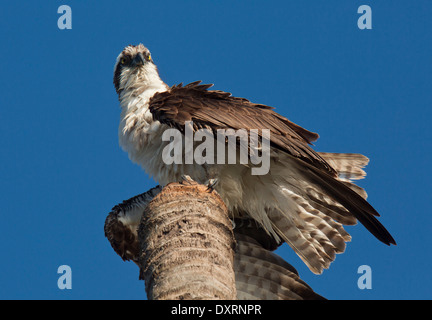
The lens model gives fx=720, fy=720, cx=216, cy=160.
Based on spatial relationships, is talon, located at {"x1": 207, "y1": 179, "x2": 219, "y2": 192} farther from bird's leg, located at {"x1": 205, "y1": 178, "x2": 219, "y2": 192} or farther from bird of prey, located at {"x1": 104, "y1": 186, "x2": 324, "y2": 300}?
bird of prey, located at {"x1": 104, "y1": 186, "x2": 324, "y2": 300}

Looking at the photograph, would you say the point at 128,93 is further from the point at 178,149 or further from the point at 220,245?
the point at 220,245

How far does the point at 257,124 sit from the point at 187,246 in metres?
1.98

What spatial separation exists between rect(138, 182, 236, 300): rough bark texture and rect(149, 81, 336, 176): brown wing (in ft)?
2.67

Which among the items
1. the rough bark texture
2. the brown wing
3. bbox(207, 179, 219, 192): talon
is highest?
the brown wing

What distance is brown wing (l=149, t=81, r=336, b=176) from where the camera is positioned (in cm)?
743

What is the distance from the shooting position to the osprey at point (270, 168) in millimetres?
7527

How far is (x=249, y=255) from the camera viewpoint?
8.63 m

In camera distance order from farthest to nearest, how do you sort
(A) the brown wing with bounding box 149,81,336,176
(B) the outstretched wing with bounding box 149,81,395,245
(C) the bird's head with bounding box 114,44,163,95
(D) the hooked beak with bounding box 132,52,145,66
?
1. (D) the hooked beak with bounding box 132,52,145,66
2. (C) the bird's head with bounding box 114,44,163,95
3. (A) the brown wing with bounding box 149,81,336,176
4. (B) the outstretched wing with bounding box 149,81,395,245

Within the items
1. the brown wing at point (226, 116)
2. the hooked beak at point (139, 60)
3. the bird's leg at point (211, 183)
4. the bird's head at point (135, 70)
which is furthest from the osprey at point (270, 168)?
the hooked beak at point (139, 60)

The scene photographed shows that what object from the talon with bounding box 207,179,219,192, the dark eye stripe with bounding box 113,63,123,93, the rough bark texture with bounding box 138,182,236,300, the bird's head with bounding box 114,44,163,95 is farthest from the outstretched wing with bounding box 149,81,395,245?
the dark eye stripe with bounding box 113,63,123,93

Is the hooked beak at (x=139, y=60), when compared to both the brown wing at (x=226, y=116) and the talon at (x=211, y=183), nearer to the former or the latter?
the brown wing at (x=226, y=116)

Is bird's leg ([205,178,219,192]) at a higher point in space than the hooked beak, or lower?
lower
